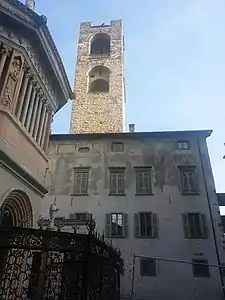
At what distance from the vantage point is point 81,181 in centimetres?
1933

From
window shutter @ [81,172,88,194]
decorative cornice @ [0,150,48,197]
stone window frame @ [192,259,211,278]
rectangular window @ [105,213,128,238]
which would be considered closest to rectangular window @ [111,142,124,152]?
window shutter @ [81,172,88,194]

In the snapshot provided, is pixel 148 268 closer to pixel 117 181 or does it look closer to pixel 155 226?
pixel 155 226

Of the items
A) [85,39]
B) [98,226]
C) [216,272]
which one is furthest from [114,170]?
[85,39]

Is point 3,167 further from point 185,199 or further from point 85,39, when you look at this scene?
point 85,39

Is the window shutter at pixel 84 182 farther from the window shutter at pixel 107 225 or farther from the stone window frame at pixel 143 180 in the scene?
the stone window frame at pixel 143 180

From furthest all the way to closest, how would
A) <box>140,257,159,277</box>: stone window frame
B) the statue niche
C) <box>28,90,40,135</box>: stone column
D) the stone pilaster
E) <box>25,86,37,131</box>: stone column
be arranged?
<box>140,257,159,277</box>: stone window frame
<box>28,90,40,135</box>: stone column
<box>25,86,37,131</box>: stone column
the stone pilaster
the statue niche

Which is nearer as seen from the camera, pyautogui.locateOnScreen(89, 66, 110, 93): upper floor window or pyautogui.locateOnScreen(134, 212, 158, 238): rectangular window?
pyautogui.locateOnScreen(134, 212, 158, 238): rectangular window

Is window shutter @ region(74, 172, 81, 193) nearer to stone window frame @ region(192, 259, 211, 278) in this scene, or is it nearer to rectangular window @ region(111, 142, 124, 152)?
rectangular window @ region(111, 142, 124, 152)

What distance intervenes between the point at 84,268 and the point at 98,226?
13.1 meters

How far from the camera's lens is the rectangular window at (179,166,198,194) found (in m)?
18.3

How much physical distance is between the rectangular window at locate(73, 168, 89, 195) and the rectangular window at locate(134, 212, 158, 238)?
3.95 meters

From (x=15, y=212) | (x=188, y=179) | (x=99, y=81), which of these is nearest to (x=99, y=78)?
(x=99, y=81)

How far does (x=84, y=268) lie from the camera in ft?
16.0

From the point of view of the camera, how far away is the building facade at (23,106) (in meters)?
7.73
